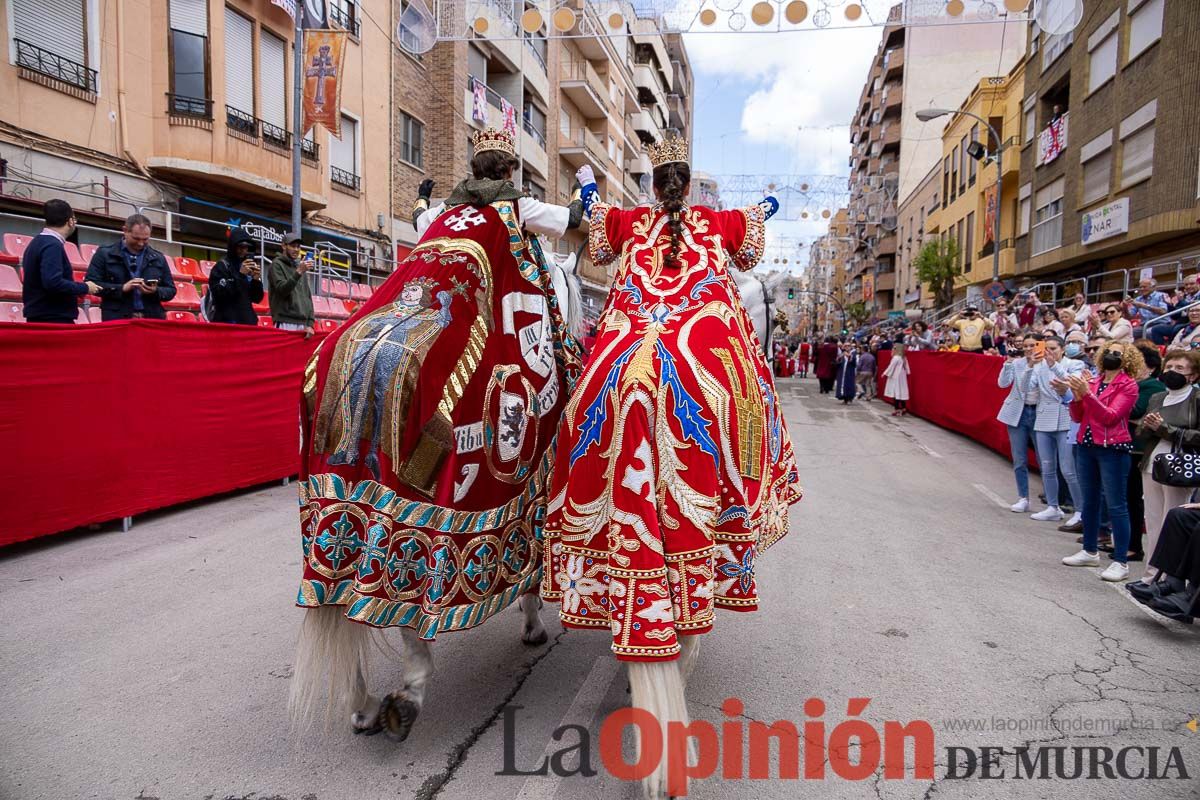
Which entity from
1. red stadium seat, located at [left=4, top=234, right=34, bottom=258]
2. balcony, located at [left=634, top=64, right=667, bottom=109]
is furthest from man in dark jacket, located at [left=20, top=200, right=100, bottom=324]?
balcony, located at [left=634, top=64, right=667, bottom=109]

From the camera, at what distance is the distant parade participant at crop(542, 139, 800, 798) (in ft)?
8.21

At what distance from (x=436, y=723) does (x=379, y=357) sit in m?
1.58

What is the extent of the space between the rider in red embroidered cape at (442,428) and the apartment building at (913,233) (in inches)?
1619

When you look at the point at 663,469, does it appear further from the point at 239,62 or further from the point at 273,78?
the point at 273,78

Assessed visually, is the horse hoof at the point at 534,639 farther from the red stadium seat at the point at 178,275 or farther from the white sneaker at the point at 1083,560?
the red stadium seat at the point at 178,275

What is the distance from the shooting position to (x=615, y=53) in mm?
40000

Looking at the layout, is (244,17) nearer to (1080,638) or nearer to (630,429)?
(630,429)

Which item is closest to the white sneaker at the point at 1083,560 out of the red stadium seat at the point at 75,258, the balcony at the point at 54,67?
the red stadium seat at the point at 75,258

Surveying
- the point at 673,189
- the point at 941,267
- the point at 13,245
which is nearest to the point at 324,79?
the point at 13,245

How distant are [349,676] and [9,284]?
8.41 meters

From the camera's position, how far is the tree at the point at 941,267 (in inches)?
1300

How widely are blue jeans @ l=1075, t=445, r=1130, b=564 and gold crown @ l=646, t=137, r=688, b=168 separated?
14.5 ft

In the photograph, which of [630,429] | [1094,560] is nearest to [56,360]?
[630,429]

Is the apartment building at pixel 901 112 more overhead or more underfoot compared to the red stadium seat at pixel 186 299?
more overhead
